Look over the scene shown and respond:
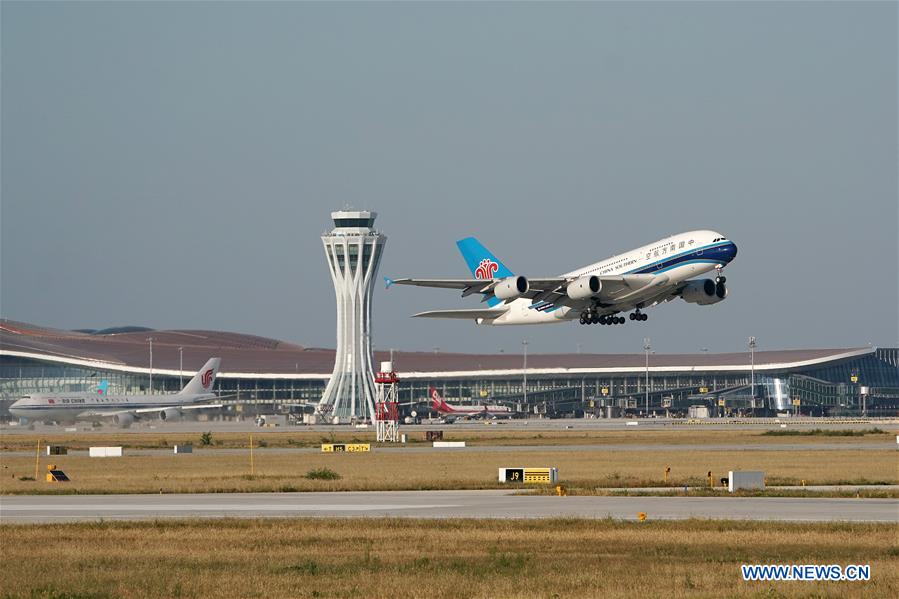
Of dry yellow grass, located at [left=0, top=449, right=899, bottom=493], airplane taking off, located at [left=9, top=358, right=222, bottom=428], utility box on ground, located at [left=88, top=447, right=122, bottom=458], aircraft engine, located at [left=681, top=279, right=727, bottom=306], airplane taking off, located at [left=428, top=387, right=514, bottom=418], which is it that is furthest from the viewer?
airplane taking off, located at [left=428, top=387, right=514, bottom=418]

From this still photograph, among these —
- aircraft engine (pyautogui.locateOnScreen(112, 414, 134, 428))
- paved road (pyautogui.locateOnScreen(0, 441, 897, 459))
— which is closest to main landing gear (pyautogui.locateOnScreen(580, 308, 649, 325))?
paved road (pyautogui.locateOnScreen(0, 441, 897, 459))

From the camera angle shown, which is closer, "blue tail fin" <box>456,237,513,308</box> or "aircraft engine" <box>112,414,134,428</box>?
"blue tail fin" <box>456,237,513,308</box>

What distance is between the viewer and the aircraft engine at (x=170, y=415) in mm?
148500

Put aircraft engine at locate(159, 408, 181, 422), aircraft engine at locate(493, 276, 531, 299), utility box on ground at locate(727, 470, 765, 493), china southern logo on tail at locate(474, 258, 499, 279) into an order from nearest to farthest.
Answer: utility box on ground at locate(727, 470, 765, 493)
aircraft engine at locate(493, 276, 531, 299)
china southern logo on tail at locate(474, 258, 499, 279)
aircraft engine at locate(159, 408, 181, 422)

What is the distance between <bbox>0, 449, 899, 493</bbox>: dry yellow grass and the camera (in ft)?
168

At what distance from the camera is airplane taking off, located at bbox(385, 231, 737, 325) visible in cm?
6419

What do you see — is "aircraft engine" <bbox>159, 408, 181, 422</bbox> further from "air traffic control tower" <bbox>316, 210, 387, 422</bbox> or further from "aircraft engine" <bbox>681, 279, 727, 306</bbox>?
"aircraft engine" <bbox>681, 279, 727, 306</bbox>

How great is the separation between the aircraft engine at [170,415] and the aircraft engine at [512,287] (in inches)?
3504

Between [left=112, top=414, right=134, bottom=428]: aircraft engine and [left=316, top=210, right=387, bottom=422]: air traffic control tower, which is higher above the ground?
[left=316, top=210, right=387, bottom=422]: air traffic control tower

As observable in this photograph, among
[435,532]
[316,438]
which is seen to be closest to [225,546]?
[435,532]

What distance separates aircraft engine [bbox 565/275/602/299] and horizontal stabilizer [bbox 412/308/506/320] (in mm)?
8957

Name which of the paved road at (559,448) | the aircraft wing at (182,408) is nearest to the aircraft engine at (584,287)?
the paved road at (559,448)

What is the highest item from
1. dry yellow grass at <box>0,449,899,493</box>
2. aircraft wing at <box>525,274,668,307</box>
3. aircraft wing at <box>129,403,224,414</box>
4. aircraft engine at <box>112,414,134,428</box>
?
aircraft wing at <box>525,274,668,307</box>

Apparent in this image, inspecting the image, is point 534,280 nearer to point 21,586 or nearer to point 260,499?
point 260,499
